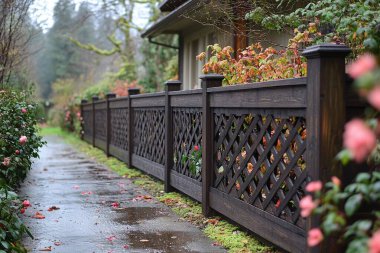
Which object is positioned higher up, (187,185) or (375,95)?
(375,95)

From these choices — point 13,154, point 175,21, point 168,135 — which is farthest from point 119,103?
point 13,154

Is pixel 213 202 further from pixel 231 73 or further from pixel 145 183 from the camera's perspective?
pixel 145 183

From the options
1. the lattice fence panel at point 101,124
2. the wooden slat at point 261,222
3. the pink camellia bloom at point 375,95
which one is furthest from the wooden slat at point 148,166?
the pink camellia bloom at point 375,95

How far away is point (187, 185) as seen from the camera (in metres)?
7.12

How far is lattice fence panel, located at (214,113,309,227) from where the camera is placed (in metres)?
4.11

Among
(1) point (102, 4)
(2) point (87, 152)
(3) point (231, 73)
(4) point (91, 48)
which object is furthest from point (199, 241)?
(4) point (91, 48)

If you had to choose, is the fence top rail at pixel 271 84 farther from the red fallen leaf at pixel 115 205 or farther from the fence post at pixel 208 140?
the red fallen leaf at pixel 115 205

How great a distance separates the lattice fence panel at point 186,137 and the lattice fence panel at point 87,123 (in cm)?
1131

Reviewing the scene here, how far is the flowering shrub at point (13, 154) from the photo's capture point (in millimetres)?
4480

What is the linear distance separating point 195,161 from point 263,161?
2.13 metres

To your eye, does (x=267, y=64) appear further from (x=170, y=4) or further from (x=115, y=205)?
(x=170, y=4)

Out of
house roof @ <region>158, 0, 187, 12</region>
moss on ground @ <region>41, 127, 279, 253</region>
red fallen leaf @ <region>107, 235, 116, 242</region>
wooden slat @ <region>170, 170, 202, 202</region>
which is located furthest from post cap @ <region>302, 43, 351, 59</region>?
house roof @ <region>158, 0, 187, 12</region>

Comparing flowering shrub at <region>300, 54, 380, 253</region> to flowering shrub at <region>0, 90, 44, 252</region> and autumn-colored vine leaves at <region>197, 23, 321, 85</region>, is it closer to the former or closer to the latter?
flowering shrub at <region>0, 90, 44, 252</region>

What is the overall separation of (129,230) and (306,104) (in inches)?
107
